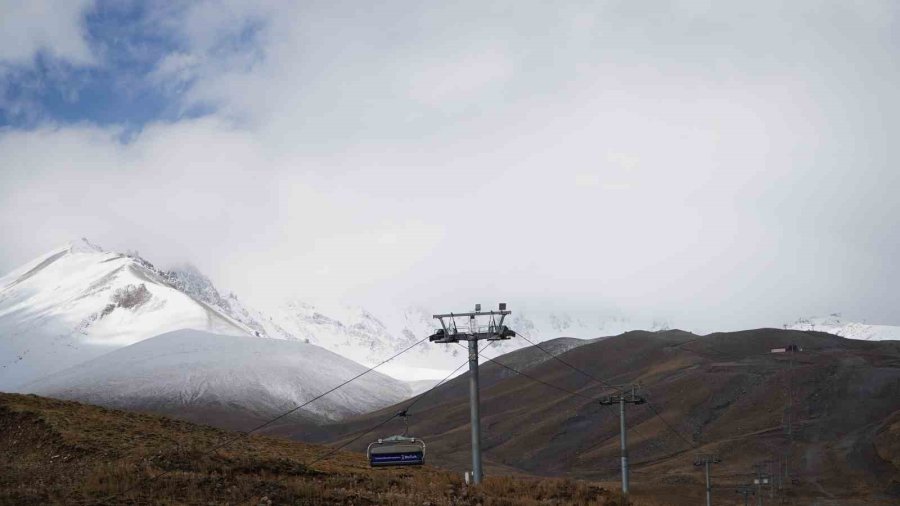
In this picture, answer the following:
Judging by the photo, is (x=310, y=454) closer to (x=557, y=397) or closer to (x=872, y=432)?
(x=872, y=432)

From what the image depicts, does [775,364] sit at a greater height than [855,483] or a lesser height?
greater

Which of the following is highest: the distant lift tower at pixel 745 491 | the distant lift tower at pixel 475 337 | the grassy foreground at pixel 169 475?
the distant lift tower at pixel 475 337

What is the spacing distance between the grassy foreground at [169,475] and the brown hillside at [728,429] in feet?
219

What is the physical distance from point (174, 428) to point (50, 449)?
13.8m

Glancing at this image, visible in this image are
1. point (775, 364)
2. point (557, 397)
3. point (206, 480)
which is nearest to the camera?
point (206, 480)

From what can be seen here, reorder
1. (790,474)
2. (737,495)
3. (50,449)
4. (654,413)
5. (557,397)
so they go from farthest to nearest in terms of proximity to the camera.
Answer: (557,397), (654,413), (790,474), (737,495), (50,449)

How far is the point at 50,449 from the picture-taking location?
4316 cm

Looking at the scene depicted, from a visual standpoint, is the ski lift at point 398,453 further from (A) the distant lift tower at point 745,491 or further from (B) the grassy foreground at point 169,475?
(A) the distant lift tower at point 745,491

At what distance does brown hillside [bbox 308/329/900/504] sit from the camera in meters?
113

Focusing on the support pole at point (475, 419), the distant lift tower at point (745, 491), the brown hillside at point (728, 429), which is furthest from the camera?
the brown hillside at point (728, 429)


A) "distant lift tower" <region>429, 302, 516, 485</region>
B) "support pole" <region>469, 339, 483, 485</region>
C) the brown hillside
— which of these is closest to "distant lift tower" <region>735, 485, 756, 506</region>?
the brown hillside

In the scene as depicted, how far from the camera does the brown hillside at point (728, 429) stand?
369 ft

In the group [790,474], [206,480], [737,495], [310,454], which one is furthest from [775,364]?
[206,480]

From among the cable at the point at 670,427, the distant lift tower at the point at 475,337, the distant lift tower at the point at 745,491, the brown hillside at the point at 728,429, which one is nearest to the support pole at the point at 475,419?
the distant lift tower at the point at 475,337
